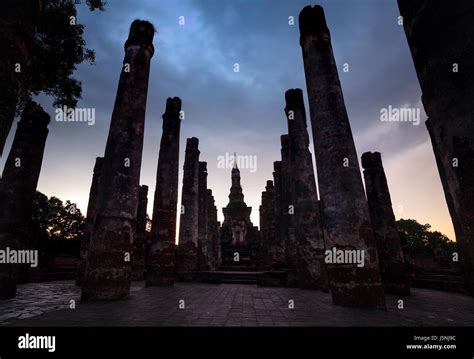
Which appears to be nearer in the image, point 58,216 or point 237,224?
point 58,216

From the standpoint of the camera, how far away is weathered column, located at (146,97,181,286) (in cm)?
1101

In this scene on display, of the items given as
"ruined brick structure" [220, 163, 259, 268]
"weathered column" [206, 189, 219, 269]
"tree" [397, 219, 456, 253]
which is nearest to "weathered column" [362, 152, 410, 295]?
"weathered column" [206, 189, 219, 269]

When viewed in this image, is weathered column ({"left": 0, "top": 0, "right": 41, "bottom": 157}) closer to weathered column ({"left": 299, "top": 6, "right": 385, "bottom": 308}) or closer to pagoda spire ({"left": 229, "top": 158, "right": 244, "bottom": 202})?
weathered column ({"left": 299, "top": 6, "right": 385, "bottom": 308})

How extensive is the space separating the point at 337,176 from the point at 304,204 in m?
4.88

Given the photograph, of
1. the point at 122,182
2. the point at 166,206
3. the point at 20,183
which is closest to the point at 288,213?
the point at 166,206

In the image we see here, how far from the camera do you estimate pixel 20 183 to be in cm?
860

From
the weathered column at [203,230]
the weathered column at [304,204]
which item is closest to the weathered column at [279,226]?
the weathered column at [304,204]

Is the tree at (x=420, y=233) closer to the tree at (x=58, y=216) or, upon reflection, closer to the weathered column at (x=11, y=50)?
the tree at (x=58, y=216)

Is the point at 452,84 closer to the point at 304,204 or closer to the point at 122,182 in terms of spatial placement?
the point at 122,182

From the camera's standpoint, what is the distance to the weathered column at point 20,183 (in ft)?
25.4
